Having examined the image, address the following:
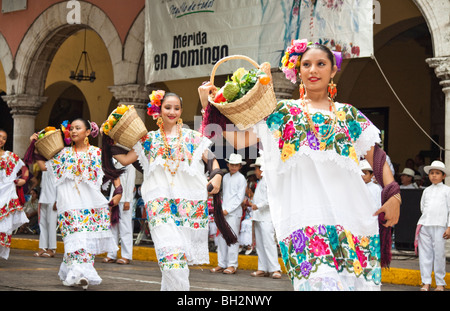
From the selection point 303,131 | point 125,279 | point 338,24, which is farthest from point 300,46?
point 338,24

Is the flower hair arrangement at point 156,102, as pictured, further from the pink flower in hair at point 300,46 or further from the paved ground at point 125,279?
the paved ground at point 125,279

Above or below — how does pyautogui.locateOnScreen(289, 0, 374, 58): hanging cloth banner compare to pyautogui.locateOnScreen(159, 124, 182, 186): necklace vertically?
above

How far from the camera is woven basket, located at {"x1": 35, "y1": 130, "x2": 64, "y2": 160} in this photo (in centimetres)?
907

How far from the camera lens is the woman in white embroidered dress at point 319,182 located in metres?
4.39

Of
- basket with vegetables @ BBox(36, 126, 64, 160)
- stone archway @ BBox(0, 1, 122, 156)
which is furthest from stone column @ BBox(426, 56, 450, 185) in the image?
stone archway @ BBox(0, 1, 122, 156)

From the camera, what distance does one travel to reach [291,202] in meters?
4.53

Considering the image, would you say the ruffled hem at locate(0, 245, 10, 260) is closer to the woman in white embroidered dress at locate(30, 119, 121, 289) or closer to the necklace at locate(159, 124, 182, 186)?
the woman in white embroidered dress at locate(30, 119, 121, 289)

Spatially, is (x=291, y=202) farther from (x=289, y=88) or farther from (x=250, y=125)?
(x=289, y=88)

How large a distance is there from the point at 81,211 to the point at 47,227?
16.3 ft

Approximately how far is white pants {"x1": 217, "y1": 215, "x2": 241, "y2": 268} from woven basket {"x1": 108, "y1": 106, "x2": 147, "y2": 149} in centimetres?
512

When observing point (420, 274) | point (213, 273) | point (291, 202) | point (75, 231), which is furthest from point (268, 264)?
Result: point (291, 202)

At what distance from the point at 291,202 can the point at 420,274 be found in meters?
6.70

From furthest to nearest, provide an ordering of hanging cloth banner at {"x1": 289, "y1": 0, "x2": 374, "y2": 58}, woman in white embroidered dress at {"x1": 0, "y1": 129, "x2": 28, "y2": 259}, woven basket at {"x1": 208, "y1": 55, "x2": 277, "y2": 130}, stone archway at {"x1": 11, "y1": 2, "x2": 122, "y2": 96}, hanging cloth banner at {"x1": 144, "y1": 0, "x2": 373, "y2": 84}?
stone archway at {"x1": 11, "y1": 2, "x2": 122, "y2": 96}, hanging cloth banner at {"x1": 144, "y1": 0, "x2": 373, "y2": 84}, hanging cloth banner at {"x1": 289, "y1": 0, "x2": 374, "y2": 58}, woman in white embroidered dress at {"x1": 0, "y1": 129, "x2": 28, "y2": 259}, woven basket at {"x1": 208, "y1": 55, "x2": 277, "y2": 130}
